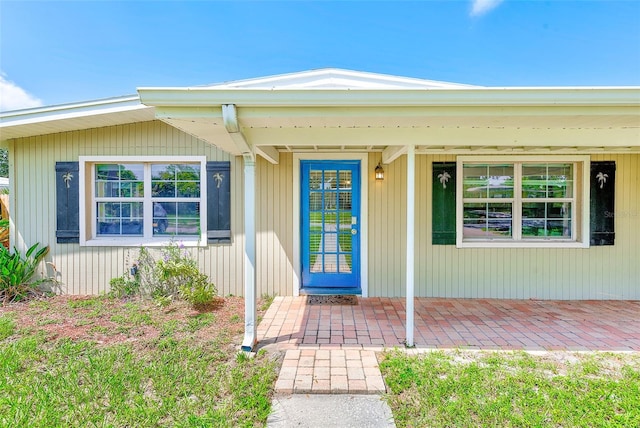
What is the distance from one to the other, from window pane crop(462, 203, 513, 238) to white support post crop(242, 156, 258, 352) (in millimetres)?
3351

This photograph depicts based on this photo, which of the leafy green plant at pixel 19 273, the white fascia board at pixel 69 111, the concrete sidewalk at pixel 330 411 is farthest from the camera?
the leafy green plant at pixel 19 273

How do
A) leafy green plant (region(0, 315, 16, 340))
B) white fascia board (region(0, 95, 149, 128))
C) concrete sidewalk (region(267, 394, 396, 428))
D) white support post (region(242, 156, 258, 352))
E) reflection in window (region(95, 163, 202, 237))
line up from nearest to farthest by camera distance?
concrete sidewalk (region(267, 394, 396, 428))
white support post (region(242, 156, 258, 352))
leafy green plant (region(0, 315, 16, 340))
white fascia board (region(0, 95, 149, 128))
reflection in window (region(95, 163, 202, 237))

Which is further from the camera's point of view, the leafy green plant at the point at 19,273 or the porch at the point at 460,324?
the leafy green plant at the point at 19,273

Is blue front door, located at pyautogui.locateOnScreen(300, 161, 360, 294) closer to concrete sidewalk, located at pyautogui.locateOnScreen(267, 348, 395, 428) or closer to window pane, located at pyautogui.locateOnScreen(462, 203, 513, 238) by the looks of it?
window pane, located at pyautogui.locateOnScreen(462, 203, 513, 238)

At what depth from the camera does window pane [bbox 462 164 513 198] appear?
15.6 feet

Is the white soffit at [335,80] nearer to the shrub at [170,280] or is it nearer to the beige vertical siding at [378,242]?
the beige vertical siding at [378,242]

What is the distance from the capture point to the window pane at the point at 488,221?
4789mm

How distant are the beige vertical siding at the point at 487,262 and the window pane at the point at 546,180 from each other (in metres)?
0.73

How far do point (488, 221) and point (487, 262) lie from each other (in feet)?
2.08

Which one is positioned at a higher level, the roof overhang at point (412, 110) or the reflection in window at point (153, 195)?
the roof overhang at point (412, 110)

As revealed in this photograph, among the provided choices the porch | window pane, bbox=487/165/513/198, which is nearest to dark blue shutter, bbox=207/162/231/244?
the porch

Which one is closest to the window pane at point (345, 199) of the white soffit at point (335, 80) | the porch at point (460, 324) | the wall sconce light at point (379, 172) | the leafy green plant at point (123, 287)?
the wall sconce light at point (379, 172)

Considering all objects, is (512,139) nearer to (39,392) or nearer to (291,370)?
(291,370)

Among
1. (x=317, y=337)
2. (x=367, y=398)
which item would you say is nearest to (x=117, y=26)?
(x=317, y=337)
